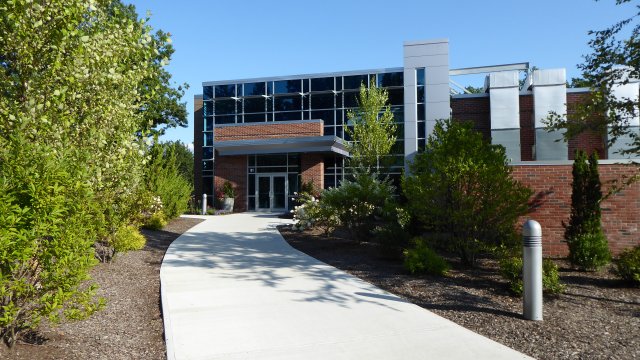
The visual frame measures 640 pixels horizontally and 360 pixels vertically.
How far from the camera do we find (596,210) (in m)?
8.98

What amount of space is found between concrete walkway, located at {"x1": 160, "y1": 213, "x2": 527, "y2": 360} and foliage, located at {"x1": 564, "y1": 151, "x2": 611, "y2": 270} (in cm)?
453

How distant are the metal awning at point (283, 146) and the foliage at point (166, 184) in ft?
20.9

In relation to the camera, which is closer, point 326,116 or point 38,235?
point 38,235

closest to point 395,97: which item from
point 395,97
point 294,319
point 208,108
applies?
point 395,97

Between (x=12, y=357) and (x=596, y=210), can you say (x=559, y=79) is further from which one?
(x=12, y=357)

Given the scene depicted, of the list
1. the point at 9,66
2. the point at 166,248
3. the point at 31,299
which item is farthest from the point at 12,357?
the point at 166,248

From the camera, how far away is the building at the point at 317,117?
57.9 ft

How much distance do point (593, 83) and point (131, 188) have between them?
317 inches

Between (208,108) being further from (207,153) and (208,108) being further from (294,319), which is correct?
(294,319)

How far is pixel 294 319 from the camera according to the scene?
5406 millimetres

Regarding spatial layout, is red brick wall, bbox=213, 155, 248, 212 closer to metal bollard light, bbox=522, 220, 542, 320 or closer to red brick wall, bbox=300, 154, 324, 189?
red brick wall, bbox=300, 154, 324, 189

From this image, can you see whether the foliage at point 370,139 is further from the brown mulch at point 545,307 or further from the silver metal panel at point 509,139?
the brown mulch at point 545,307

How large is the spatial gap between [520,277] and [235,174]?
21.9 metres

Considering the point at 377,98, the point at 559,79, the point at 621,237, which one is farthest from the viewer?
the point at 377,98
